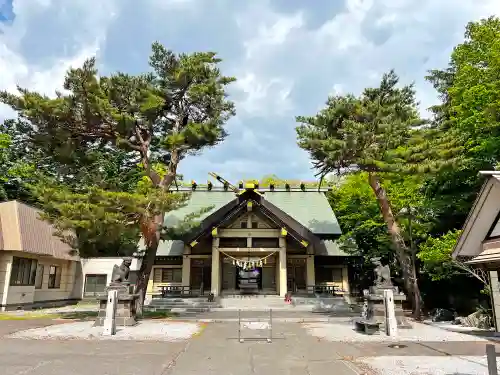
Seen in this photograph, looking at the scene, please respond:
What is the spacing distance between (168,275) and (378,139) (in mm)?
16878

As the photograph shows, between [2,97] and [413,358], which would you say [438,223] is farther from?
[2,97]

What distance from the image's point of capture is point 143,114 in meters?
17.3

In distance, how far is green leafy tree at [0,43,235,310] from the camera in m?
15.8

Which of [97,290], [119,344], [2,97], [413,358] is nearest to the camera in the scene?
[413,358]

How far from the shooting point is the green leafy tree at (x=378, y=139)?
638 inches

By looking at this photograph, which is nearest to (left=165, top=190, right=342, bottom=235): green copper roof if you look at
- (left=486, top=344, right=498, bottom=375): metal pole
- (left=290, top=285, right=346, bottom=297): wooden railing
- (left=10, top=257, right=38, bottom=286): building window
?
(left=290, top=285, right=346, bottom=297): wooden railing

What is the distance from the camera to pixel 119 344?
10109 mm

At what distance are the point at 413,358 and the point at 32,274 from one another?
2119 cm

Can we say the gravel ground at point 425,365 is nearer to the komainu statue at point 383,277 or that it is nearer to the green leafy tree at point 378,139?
the komainu statue at point 383,277

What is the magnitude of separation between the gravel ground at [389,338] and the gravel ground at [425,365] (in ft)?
9.70

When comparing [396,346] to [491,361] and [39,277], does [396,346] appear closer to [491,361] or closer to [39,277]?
[491,361]

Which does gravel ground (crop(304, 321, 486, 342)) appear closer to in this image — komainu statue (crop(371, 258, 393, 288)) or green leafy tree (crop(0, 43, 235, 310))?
komainu statue (crop(371, 258, 393, 288))

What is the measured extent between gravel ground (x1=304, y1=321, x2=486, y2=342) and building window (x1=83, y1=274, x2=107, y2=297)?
17573mm

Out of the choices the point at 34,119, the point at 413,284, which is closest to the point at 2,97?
the point at 34,119
